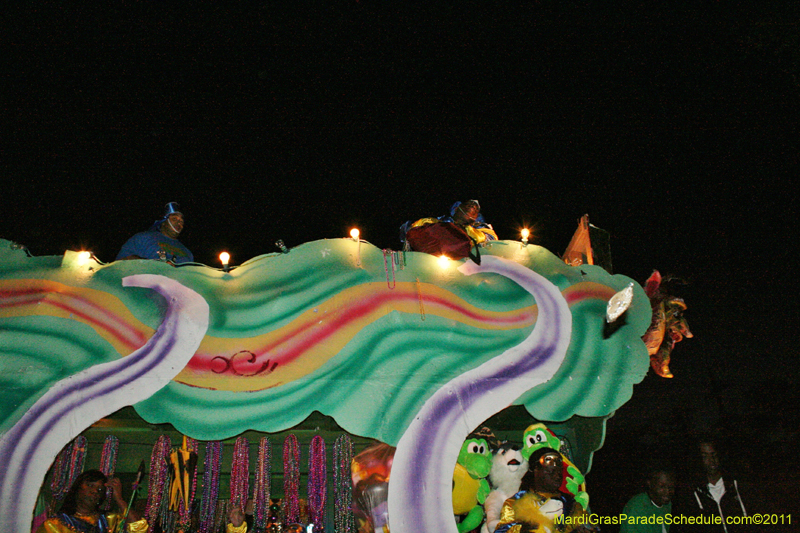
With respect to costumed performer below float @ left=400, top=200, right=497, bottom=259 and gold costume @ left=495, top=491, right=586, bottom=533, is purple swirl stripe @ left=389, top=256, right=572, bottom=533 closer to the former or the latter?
costumed performer below float @ left=400, top=200, right=497, bottom=259

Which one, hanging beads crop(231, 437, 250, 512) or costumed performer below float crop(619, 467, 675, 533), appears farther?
hanging beads crop(231, 437, 250, 512)

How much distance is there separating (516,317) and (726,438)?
313 cm

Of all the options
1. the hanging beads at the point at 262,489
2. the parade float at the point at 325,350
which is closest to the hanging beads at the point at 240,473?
the hanging beads at the point at 262,489

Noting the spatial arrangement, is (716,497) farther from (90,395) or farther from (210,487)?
(90,395)

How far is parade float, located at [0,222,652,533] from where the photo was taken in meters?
3.49

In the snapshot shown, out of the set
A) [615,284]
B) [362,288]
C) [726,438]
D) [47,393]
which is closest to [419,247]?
[362,288]

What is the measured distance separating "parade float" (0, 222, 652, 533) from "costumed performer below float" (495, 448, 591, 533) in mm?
495

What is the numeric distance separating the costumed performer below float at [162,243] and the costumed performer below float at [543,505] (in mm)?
3521

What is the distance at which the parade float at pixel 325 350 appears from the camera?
3490 millimetres

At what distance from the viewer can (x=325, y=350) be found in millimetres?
3789

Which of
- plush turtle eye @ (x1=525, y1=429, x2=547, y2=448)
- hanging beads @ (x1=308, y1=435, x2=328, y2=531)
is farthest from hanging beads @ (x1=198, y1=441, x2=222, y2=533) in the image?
plush turtle eye @ (x1=525, y1=429, x2=547, y2=448)

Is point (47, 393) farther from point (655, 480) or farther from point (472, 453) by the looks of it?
point (655, 480)

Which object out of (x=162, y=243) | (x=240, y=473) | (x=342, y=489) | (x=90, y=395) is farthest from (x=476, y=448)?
(x=162, y=243)

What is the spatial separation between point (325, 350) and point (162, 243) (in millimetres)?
2048
